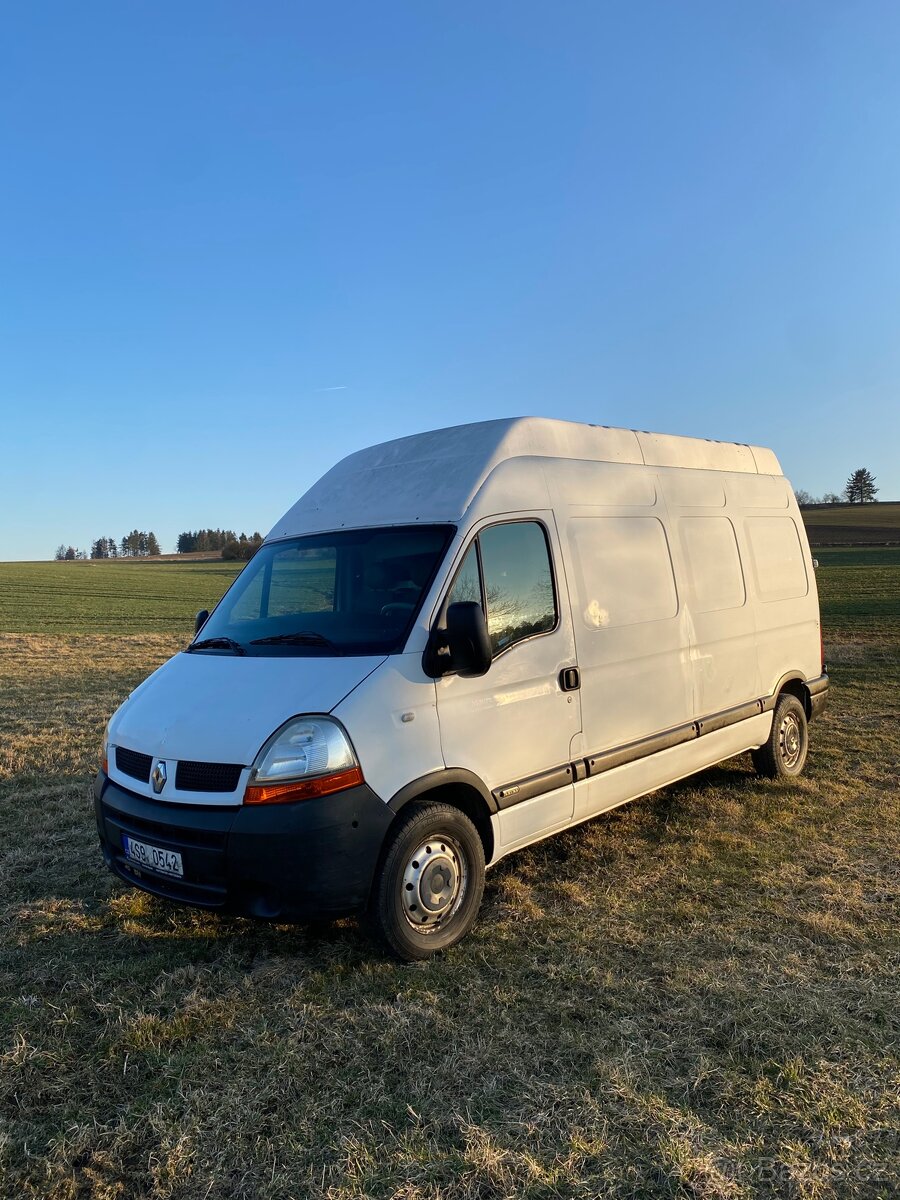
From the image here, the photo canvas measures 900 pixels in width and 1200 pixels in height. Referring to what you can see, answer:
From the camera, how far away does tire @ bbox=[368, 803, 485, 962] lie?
3.62 metres

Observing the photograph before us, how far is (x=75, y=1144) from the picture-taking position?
2.64m

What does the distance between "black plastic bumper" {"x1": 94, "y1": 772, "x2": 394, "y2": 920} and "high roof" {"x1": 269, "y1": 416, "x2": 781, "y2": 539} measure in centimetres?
163

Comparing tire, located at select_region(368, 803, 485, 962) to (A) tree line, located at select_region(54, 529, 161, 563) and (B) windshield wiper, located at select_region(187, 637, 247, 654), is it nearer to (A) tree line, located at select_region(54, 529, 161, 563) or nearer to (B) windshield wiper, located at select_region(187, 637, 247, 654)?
(B) windshield wiper, located at select_region(187, 637, 247, 654)

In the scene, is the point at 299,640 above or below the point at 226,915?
above

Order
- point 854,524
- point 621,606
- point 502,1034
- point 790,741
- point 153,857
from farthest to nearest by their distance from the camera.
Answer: point 854,524, point 790,741, point 621,606, point 153,857, point 502,1034

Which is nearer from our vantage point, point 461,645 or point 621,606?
point 461,645

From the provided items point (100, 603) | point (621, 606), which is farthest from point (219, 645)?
point (100, 603)

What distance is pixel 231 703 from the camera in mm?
3750

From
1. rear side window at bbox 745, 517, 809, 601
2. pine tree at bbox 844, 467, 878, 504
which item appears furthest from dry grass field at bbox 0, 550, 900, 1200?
pine tree at bbox 844, 467, 878, 504

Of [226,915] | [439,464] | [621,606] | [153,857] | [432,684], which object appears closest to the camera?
[226,915]

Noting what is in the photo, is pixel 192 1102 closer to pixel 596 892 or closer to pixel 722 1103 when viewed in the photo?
pixel 722 1103

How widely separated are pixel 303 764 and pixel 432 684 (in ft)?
2.39

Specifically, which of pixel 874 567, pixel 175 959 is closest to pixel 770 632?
pixel 175 959

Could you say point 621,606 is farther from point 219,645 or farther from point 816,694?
point 816,694
